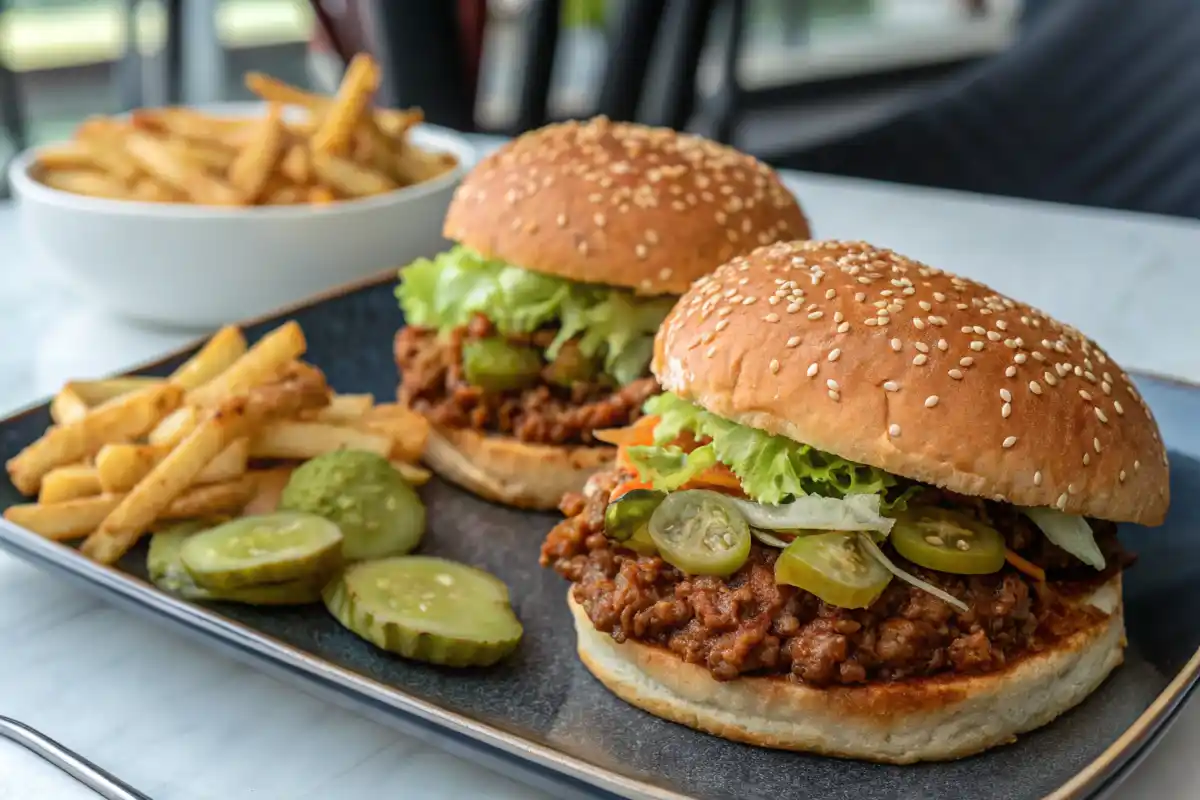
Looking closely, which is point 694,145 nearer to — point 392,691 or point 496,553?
point 496,553

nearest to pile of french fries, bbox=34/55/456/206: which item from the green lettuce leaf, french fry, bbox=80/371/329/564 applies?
french fry, bbox=80/371/329/564

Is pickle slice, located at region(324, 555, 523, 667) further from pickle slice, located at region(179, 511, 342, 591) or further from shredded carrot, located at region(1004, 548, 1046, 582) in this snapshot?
shredded carrot, located at region(1004, 548, 1046, 582)

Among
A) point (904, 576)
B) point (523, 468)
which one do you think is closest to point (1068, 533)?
point (904, 576)

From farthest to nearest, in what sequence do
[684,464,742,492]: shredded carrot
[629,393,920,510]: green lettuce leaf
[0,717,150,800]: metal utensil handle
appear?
[684,464,742,492]: shredded carrot
[629,393,920,510]: green lettuce leaf
[0,717,150,800]: metal utensil handle

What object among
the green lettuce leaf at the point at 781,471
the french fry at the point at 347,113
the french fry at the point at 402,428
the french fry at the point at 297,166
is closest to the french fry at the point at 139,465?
the french fry at the point at 402,428

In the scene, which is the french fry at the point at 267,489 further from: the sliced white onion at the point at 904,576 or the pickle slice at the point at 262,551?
the sliced white onion at the point at 904,576

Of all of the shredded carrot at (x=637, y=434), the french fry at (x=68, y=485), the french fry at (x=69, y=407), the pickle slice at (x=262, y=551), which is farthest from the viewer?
the french fry at (x=69, y=407)
